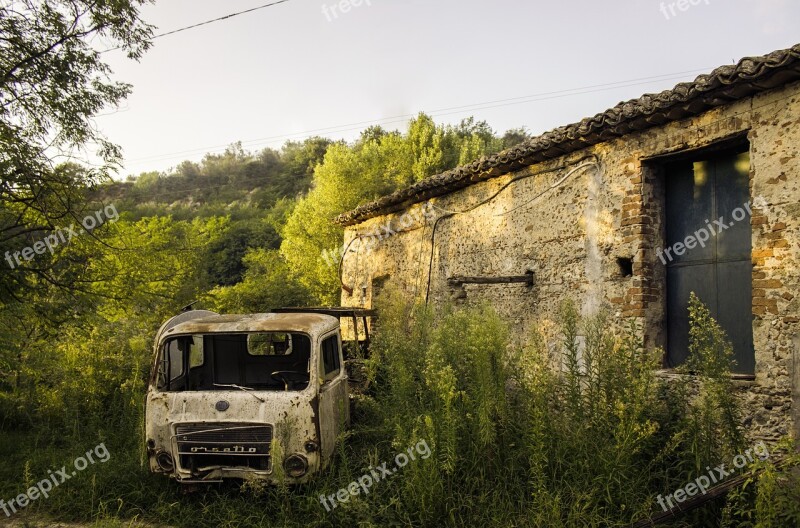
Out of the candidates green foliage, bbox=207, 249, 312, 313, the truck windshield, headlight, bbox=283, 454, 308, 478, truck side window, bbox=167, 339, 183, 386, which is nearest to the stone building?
the truck windshield

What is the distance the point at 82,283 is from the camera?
8547 mm

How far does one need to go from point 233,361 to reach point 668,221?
5.67 meters

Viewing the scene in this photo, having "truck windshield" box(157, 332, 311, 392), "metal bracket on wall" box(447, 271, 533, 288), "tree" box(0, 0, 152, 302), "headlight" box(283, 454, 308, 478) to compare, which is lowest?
"headlight" box(283, 454, 308, 478)

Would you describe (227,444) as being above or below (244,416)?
below

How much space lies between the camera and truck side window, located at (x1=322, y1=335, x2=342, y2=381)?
6258 millimetres

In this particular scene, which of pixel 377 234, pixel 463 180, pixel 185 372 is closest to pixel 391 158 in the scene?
pixel 377 234

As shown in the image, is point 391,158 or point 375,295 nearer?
point 375,295

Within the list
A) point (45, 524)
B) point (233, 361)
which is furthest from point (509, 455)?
point (45, 524)

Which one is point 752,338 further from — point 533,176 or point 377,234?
point 377,234

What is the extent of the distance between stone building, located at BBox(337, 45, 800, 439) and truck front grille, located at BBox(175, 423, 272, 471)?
424 centimetres

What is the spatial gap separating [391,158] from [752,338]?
2087 centimetres

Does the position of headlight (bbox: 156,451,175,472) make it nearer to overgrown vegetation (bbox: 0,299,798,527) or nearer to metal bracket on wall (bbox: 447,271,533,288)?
overgrown vegetation (bbox: 0,299,798,527)

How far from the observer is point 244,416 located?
5.42 metres

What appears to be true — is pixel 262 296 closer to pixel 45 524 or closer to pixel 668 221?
pixel 45 524
